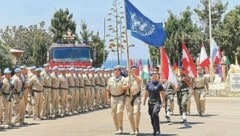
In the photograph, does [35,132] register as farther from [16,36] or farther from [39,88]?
[16,36]

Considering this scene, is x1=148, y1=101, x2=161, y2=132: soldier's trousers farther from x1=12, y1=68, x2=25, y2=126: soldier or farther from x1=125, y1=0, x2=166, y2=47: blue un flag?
x1=12, y1=68, x2=25, y2=126: soldier

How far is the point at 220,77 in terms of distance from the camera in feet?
161

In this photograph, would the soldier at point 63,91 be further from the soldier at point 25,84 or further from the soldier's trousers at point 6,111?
the soldier's trousers at point 6,111

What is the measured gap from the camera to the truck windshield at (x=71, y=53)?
32719 millimetres

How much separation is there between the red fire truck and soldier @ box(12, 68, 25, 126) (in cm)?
1127

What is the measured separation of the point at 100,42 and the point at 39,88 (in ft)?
138

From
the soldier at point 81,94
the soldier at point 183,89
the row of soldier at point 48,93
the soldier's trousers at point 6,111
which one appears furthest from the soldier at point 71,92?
the soldier at point 183,89

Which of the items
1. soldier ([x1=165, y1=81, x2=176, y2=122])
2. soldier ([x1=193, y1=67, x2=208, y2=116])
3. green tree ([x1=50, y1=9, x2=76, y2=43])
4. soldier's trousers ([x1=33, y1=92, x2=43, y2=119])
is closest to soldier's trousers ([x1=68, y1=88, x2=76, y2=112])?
soldier's trousers ([x1=33, y1=92, x2=43, y2=119])

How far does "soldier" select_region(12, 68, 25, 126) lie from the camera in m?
20.6

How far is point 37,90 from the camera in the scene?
22.4 metres

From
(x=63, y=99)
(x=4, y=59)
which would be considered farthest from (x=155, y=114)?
(x=4, y=59)

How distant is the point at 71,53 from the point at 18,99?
39.3 ft

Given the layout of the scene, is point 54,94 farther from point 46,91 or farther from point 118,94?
point 118,94

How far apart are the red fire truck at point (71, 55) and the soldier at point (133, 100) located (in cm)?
1532
